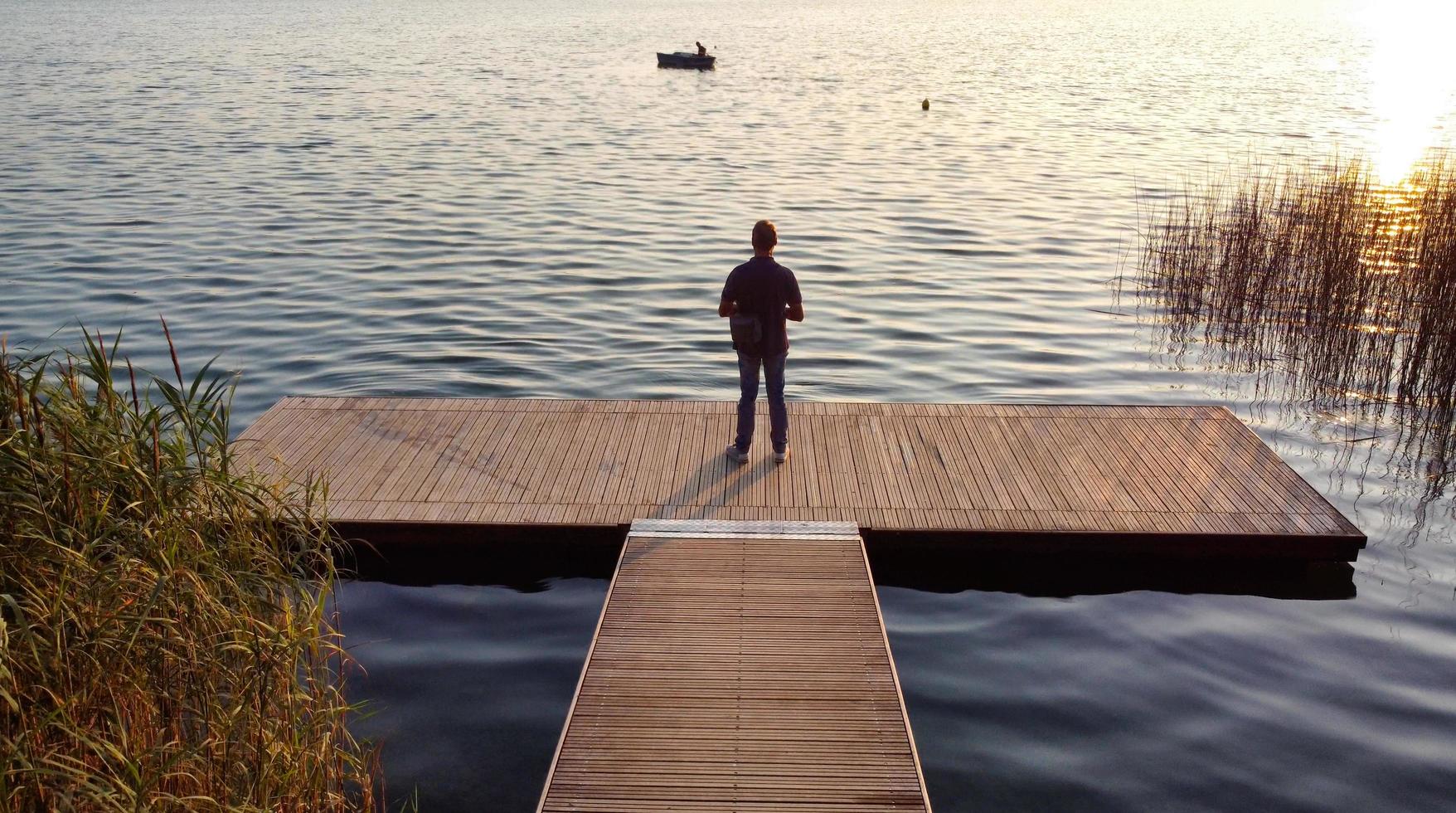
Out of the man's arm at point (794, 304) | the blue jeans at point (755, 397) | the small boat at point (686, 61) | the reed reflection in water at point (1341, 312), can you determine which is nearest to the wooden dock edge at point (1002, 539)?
the blue jeans at point (755, 397)

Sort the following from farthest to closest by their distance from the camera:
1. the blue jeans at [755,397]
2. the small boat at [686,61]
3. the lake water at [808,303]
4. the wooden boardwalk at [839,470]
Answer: the small boat at [686,61] < the blue jeans at [755,397] < the wooden boardwalk at [839,470] < the lake water at [808,303]

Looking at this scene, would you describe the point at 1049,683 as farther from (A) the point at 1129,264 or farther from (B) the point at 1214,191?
(B) the point at 1214,191

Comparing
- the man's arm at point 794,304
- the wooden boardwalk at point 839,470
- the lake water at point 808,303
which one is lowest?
the lake water at point 808,303

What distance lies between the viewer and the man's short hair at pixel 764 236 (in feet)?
24.1

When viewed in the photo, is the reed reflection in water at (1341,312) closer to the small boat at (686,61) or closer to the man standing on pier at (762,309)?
the man standing on pier at (762,309)

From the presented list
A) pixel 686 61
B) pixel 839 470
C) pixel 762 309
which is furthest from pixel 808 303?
pixel 686 61

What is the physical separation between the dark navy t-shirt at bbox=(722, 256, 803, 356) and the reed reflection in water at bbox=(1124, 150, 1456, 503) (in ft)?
17.8

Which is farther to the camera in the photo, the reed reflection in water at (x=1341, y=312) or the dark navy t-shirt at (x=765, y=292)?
the reed reflection in water at (x=1341, y=312)

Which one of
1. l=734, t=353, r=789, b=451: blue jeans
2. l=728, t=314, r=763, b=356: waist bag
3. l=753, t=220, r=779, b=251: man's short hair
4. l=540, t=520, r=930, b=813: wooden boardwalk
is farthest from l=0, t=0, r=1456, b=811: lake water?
l=753, t=220, r=779, b=251: man's short hair

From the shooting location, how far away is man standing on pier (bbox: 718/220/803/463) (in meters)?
7.54

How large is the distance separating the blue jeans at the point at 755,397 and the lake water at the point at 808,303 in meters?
1.31

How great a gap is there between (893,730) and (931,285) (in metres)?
11.1

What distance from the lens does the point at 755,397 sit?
8211 millimetres

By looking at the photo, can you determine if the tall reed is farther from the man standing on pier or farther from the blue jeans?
the blue jeans
